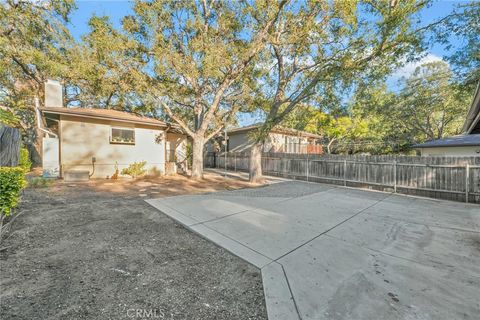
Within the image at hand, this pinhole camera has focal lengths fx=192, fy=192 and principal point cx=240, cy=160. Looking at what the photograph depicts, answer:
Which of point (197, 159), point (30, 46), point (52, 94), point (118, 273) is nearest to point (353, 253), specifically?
point (118, 273)

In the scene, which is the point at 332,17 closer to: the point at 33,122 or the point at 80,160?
the point at 80,160

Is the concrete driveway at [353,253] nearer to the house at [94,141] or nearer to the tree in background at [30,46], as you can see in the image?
the house at [94,141]

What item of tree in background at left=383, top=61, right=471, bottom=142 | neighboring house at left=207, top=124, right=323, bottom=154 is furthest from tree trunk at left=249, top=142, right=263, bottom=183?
tree in background at left=383, top=61, right=471, bottom=142

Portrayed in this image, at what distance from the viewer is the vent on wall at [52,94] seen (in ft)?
32.6

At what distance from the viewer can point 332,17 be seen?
329 inches

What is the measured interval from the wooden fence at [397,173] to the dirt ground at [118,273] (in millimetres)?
8490

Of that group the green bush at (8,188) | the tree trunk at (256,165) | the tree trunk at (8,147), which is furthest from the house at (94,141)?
the green bush at (8,188)

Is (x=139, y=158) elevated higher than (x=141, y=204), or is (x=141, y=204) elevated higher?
(x=139, y=158)

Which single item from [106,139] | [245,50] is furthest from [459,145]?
[106,139]

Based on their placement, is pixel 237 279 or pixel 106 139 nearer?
pixel 237 279

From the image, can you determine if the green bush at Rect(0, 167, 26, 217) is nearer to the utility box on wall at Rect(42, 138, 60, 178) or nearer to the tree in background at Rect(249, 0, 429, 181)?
the utility box on wall at Rect(42, 138, 60, 178)

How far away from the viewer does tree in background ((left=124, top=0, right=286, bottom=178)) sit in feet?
29.8

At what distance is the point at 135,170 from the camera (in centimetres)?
1022

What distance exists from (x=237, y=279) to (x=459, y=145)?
14.0m
